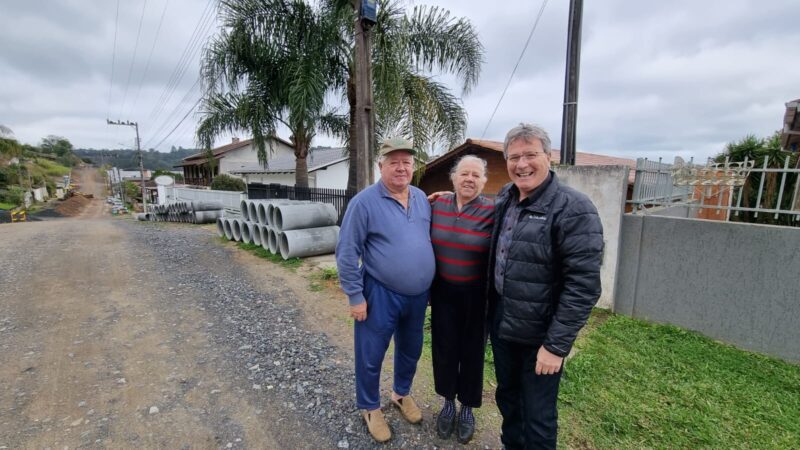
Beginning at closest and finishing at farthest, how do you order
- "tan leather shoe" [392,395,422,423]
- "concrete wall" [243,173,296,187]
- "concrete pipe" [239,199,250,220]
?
"tan leather shoe" [392,395,422,423]
"concrete pipe" [239,199,250,220]
"concrete wall" [243,173,296,187]

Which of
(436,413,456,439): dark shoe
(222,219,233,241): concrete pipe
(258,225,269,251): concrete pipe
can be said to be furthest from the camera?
(222,219,233,241): concrete pipe

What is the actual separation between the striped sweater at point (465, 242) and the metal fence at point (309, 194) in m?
6.28

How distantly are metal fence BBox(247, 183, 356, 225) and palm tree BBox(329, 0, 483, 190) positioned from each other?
1.40 metres

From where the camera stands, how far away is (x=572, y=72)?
14.6 feet

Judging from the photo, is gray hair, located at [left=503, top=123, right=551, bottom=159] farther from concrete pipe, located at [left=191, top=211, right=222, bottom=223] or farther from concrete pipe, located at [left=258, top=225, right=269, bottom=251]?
concrete pipe, located at [left=191, top=211, right=222, bottom=223]

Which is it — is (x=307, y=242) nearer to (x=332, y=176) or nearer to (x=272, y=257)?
(x=272, y=257)

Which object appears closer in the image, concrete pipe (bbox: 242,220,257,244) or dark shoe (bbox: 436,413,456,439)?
dark shoe (bbox: 436,413,456,439)

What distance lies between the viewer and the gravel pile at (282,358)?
8.13 ft

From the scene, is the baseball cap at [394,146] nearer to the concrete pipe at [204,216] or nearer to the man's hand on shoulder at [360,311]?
the man's hand on shoulder at [360,311]

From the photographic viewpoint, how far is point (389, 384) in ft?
9.85

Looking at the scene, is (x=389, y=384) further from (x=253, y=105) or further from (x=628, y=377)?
(x=253, y=105)

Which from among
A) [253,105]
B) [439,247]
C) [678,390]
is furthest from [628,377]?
[253,105]

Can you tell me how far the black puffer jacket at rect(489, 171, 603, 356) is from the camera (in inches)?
64.6

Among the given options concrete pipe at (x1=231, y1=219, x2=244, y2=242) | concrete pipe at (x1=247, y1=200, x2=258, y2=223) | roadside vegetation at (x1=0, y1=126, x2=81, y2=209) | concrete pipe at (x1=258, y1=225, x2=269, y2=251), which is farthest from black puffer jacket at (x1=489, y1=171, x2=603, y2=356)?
roadside vegetation at (x1=0, y1=126, x2=81, y2=209)
